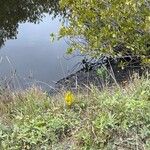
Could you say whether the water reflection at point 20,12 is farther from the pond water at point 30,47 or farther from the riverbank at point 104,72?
the riverbank at point 104,72

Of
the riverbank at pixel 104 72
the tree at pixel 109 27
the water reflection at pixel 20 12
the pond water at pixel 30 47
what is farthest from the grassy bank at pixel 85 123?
the water reflection at pixel 20 12

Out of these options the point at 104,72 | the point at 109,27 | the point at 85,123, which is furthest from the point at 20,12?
the point at 85,123

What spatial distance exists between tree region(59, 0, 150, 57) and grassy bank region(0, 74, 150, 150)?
1.42m

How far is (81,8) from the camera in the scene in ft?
21.8

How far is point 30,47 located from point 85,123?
5296 mm

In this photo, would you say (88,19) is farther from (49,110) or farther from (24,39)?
(24,39)

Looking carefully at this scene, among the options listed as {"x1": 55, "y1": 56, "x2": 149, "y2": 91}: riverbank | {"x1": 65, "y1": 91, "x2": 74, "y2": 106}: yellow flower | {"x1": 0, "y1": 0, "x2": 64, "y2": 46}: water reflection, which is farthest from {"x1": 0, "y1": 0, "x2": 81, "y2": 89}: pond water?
{"x1": 65, "y1": 91, "x2": 74, "y2": 106}: yellow flower

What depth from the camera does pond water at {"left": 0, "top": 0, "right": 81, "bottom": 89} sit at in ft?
25.2

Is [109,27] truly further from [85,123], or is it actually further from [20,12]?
[20,12]

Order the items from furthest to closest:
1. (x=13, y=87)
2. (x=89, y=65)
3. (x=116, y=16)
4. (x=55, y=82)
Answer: (x=89, y=65) < (x=55, y=82) < (x=116, y=16) < (x=13, y=87)

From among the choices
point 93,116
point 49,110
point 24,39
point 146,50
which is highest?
point 24,39

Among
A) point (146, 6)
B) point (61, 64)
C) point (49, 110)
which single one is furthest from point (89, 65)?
point (49, 110)

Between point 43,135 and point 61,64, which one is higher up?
point 61,64

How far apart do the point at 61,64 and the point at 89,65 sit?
61 centimetres
